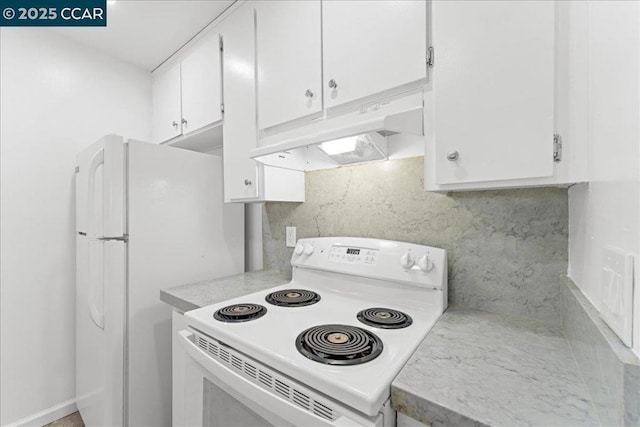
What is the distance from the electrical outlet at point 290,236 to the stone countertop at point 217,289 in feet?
0.65

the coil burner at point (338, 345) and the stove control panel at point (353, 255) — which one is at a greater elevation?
the stove control panel at point (353, 255)

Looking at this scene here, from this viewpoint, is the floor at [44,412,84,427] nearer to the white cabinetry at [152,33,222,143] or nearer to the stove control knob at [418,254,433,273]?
the white cabinetry at [152,33,222,143]

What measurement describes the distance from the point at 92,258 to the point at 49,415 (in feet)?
3.97

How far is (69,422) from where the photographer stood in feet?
6.20

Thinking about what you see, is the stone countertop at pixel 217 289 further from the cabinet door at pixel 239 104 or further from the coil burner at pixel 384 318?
the coil burner at pixel 384 318

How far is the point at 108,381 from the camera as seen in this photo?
1.40 meters

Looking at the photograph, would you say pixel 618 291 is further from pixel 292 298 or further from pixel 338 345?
pixel 292 298

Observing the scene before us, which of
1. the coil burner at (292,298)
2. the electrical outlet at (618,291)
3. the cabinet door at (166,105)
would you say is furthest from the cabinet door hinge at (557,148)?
the cabinet door at (166,105)

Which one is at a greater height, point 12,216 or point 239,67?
point 239,67

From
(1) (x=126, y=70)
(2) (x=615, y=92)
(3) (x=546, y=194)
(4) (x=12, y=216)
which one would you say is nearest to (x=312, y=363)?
(2) (x=615, y=92)

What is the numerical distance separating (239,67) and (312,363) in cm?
150

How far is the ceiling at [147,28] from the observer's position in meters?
1.65

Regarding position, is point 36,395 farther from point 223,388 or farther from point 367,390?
point 367,390

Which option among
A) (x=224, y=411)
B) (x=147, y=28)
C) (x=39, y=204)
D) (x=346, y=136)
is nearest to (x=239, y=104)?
(x=346, y=136)
